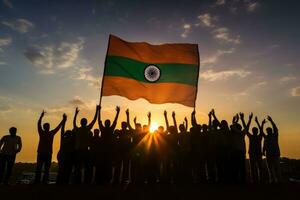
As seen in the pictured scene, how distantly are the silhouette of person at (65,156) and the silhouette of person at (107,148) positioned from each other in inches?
42.1

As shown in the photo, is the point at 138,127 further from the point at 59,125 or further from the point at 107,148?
the point at 59,125

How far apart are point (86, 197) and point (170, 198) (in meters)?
1.82

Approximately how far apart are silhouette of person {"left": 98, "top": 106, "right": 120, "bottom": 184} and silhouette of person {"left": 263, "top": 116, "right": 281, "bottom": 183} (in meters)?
5.63

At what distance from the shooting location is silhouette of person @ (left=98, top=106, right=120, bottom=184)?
10594 mm

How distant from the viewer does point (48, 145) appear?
10.7 m

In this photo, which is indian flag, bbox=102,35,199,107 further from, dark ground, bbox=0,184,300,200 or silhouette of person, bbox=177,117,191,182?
dark ground, bbox=0,184,300,200

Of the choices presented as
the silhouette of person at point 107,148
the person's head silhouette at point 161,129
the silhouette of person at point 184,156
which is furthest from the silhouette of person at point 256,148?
the silhouette of person at point 107,148

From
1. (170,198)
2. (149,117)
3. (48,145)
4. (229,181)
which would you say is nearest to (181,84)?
(149,117)

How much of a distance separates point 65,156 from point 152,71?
17.1 feet

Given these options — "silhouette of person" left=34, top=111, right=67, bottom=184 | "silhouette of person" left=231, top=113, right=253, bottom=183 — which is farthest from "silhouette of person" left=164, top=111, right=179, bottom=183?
"silhouette of person" left=34, top=111, right=67, bottom=184

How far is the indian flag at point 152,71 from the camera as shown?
1330 centimetres

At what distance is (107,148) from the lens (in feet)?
35.0

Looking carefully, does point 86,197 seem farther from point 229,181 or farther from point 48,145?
point 229,181

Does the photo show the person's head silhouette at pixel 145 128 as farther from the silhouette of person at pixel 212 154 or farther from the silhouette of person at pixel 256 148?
the silhouette of person at pixel 256 148
